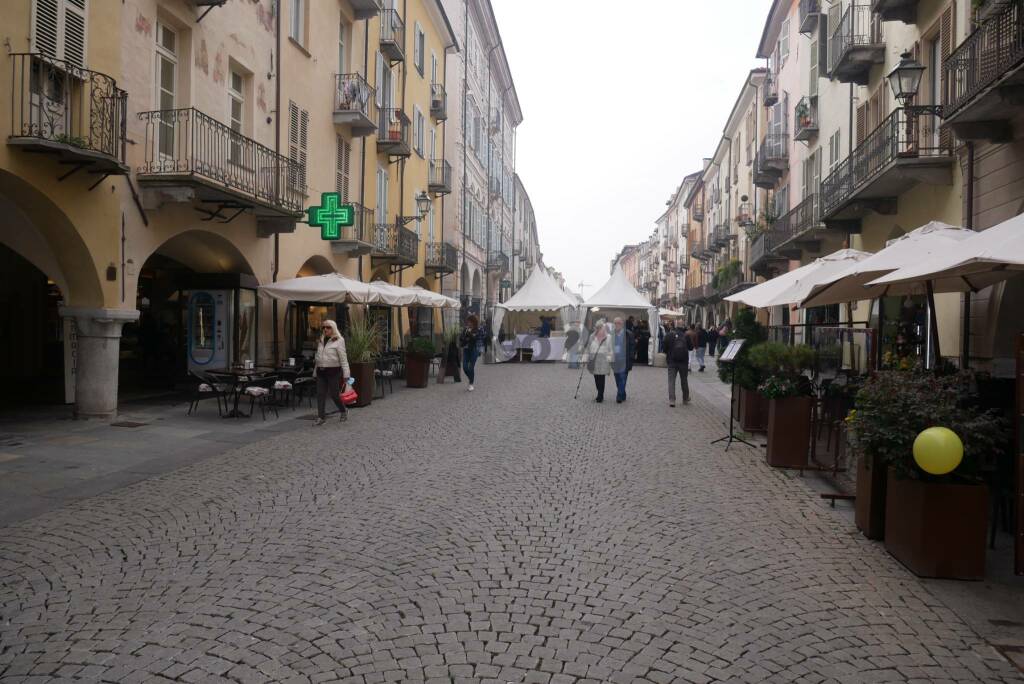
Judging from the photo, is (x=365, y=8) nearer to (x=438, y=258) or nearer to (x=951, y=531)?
(x=438, y=258)

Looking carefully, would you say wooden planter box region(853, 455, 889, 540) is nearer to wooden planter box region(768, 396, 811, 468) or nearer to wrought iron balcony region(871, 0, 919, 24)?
wooden planter box region(768, 396, 811, 468)

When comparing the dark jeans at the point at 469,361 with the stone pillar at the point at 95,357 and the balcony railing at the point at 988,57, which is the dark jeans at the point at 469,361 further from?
the balcony railing at the point at 988,57

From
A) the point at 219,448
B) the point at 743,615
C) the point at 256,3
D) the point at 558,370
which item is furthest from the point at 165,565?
the point at 558,370

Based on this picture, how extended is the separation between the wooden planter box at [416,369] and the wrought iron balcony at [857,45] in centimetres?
1191

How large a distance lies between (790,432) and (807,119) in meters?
18.2

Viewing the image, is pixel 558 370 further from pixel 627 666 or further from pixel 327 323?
pixel 627 666

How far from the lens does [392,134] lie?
76.9ft

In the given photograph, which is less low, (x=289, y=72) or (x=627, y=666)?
(x=289, y=72)

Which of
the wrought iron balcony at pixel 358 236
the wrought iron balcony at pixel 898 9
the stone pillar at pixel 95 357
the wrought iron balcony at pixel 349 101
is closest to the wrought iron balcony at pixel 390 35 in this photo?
the wrought iron balcony at pixel 349 101

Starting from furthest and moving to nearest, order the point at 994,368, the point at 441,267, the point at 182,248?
the point at 441,267
the point at 182,248
the point at 994,368

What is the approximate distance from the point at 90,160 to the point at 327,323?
3.99 meters

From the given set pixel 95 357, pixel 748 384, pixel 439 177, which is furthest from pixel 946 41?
pixel 439 177

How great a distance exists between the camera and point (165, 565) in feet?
16.7

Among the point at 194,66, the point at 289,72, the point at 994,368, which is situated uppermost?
the point at 289,72
